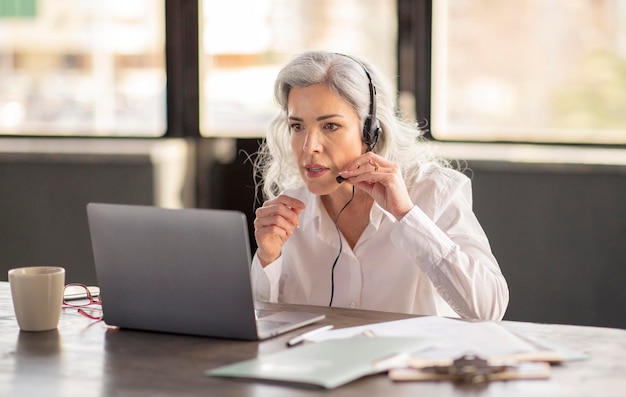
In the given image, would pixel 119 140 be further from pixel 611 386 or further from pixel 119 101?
pixel 611 386

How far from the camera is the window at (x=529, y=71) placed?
4.05m

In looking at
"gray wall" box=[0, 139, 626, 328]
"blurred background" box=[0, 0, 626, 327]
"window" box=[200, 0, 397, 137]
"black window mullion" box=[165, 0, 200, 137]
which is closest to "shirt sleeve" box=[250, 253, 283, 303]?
"blurred background" box=[0, 0, 626, 327]

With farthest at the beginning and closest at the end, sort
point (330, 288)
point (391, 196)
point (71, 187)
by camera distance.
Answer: point (71, 187), point (330, 288), point (391, 196)

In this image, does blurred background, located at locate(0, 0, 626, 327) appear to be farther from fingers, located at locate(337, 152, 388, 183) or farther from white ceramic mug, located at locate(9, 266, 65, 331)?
white ceramic mug, located at locate(9, 266, 65, 331)

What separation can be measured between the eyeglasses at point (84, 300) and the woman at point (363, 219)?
39 cm

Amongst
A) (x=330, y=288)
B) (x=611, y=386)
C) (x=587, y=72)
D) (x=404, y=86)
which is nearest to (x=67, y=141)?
(x=404, y=86)

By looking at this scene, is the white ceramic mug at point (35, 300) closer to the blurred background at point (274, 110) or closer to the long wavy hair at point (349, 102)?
the long wavy hair at point (349, 102)

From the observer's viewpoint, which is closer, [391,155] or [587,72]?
[391,155]

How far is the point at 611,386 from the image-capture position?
52.7 inches

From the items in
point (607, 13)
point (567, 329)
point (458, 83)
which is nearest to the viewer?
point (567, 329)

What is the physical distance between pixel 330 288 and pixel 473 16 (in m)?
2.28

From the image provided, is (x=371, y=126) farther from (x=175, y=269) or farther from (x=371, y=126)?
(x=175, y=269)

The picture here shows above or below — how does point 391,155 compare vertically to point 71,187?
above

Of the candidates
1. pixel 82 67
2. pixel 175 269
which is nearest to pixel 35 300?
pixel 175 269
